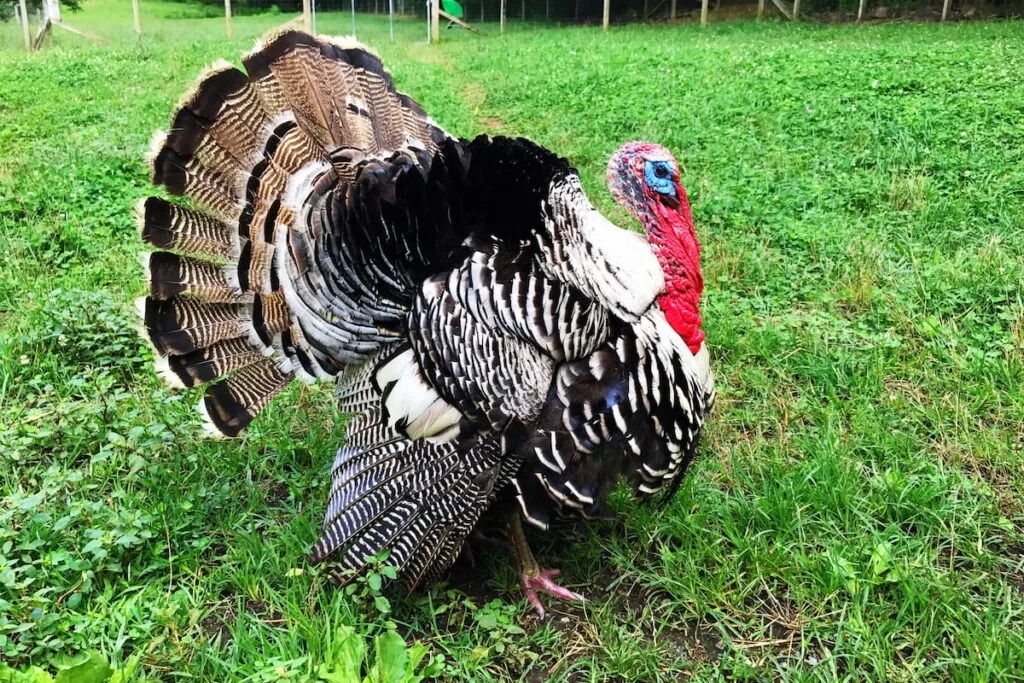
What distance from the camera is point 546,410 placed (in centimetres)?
253

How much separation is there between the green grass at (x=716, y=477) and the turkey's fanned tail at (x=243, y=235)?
0.64 m

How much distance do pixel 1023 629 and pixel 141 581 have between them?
312 centimetres

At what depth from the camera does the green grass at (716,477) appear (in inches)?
99.8

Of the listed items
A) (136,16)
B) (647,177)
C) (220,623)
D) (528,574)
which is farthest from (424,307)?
(136,16)

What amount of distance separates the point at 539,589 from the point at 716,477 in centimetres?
102

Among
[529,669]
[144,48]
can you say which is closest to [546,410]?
[529,669]

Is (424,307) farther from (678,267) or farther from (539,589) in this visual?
(539,589)

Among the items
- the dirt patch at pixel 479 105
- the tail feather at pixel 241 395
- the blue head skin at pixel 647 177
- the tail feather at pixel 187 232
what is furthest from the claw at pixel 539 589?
the dirt patch at pixel 479 105

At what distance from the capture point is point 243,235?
114 inches

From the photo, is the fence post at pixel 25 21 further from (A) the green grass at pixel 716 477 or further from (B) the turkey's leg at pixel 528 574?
(B) the turkey's leg at pixel 528 574

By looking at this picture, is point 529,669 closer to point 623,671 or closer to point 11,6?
point 623,671

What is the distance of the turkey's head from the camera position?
2623 millimetres

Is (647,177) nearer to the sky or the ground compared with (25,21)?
nearer to the ground

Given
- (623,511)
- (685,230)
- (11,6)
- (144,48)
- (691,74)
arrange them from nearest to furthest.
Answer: (685,230) < (623,511) < (691,74) < (144,48) < (11,6)
